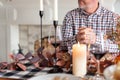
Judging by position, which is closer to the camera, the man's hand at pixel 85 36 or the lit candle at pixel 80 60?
the lit candle at pixel 80 60

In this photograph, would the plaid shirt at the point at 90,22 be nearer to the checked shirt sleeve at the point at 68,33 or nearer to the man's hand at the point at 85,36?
the checked shirt sleeve at the point at 68,33

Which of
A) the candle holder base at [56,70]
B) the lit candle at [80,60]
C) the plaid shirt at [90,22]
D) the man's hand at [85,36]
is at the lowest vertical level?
the candle holder base at [56,70]

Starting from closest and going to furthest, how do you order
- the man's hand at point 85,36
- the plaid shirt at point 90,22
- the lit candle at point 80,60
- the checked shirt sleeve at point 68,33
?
the lit candle at point 80,60 → the man's hand at point 85,36 → the checked shirt sleeve at point 68,33 → the plaid shirt at point 90,22

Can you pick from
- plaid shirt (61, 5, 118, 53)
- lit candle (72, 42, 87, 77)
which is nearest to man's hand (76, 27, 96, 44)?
lit candle (72, 42, 87, 77)

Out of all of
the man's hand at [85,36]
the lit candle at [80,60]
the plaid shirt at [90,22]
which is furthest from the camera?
the plaid shirt at [90,22]

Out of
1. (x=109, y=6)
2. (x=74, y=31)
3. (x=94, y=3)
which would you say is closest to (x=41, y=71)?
(x=74, y=31)

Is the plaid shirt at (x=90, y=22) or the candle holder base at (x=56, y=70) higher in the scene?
the plaid shirt at (x=90, y=22)

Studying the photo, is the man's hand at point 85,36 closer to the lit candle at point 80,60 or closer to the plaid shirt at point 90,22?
the lit candle at point 80,60

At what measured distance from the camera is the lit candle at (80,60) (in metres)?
1.13

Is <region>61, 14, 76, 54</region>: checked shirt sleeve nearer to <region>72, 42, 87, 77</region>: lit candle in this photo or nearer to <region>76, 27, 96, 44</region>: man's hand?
<region>76, 27, 96, 44</region>: man's hand

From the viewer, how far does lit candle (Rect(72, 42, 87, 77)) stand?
113 centimetres

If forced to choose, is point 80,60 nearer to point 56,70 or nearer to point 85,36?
point 56,70

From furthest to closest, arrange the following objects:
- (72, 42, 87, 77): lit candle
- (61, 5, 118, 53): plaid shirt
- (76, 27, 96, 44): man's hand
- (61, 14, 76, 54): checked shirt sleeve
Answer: (61, 5, 118, 53): plaid shirt → (61, 14, 76, 54): checked shirt sleeve → (76, 27, 96, 44): man's hand → (72, 42, 87, 77): lit candle

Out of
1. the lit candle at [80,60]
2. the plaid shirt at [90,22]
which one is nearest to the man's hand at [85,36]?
the lit candle at [80,60]
